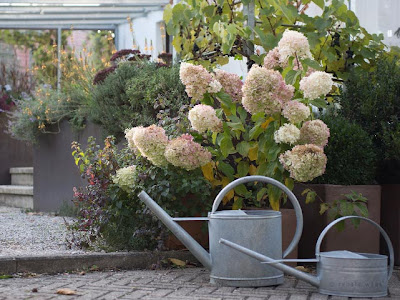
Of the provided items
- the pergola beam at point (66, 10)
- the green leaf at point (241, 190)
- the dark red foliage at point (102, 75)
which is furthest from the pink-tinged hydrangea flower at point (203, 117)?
the pergola beam at point (66, 10)

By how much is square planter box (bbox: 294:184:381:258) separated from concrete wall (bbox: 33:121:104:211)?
11.5 feet

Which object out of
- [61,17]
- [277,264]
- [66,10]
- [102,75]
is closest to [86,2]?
[66,10]

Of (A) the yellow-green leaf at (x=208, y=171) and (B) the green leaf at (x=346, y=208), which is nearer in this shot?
(B) the green leaf at (x=346, y=208)

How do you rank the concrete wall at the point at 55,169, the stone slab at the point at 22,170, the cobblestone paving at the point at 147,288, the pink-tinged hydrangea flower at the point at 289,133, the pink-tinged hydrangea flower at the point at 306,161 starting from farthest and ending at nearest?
the stone slab at the point at 22,170 < the concrete wall at the point at 55,169 < the pink-tinged hydrangea flower at the point at 289,133 < the pink-tinged hydrangea flower at the point at 306,161 < the cobblestone paving at the point at 147,288

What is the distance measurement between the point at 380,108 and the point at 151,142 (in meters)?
1.58

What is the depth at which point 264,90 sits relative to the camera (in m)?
4.20

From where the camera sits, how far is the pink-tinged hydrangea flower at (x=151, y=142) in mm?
4434

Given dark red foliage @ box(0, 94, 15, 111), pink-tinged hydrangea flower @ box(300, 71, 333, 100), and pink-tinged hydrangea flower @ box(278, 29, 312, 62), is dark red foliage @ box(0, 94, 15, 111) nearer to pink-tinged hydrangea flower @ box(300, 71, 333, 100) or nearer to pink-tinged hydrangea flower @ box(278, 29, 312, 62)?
pink-tinged hydrangea flower @ box(278, 29, 312, 62)

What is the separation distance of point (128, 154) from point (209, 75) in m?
1.02

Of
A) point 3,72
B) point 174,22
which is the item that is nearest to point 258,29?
point 174,22

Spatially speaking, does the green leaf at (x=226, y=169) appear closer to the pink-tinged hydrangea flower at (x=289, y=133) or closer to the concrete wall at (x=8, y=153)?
the pink-tinged hydrangea flower at (x=289, y=133)

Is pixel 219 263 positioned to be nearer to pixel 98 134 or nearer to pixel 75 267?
pixel 75 267

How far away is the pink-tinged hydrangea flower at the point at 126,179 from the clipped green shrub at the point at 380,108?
1509 millimetres

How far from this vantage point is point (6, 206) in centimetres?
965
